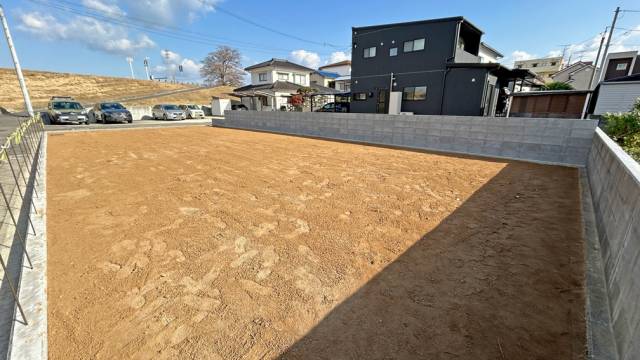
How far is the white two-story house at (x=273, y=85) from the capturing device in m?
24.9

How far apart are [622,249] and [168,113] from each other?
24001mm

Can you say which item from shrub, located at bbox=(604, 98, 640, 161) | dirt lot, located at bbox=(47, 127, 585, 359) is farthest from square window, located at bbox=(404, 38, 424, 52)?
dirt lot, located at bbox=(47, 127, 585, 359)

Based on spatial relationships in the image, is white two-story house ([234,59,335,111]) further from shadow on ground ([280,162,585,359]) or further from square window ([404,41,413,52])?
shadow on ground ([280,162,585,359])

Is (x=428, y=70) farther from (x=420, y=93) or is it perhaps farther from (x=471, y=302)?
(x=471, y=302)

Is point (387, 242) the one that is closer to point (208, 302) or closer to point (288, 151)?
point (208, 302)

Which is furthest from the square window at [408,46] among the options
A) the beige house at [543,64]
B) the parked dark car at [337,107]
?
the beige house at [543,64]

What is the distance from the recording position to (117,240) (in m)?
3.01

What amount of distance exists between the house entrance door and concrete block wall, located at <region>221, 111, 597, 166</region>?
591 cm

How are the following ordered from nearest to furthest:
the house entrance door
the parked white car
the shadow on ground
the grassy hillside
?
the shadow on ground
the house entrance door
the parked white car
the grassy hillside

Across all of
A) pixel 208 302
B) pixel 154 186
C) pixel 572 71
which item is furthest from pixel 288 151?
pixel 572 71

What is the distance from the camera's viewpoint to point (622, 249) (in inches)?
78.3

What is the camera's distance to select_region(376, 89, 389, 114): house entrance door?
15.5 metres

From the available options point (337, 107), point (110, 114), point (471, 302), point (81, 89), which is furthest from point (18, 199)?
point (81, 89)

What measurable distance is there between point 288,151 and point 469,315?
7.02 meters
